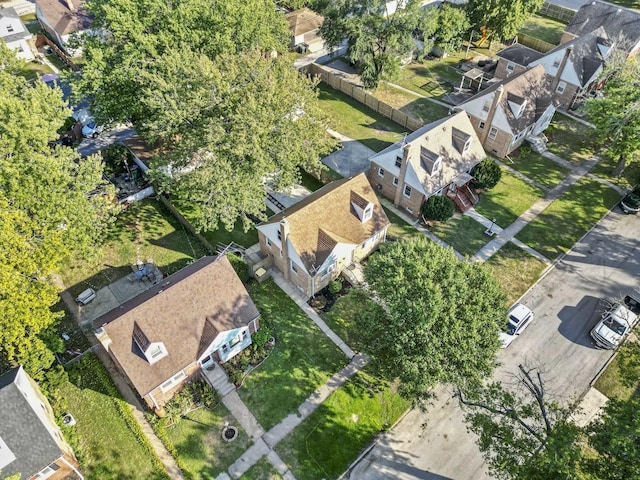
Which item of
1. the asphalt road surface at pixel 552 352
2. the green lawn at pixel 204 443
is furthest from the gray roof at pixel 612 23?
the green lawn at pixel 204 443

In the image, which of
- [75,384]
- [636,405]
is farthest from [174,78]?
[636,405]

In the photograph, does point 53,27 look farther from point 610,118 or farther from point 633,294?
point 633,294

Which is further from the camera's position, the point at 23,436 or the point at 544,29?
the point at 544,29

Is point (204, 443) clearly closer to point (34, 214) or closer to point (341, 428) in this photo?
point (341, 428)

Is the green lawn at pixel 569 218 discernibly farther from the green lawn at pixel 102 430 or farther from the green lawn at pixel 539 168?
the green lawn at pixel 102 430

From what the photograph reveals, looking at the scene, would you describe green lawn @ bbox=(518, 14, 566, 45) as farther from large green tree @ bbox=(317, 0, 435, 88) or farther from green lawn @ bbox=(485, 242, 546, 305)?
green lawn @ bbox=(485, 242, 546, 305)

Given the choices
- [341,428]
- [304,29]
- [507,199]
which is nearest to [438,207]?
[507,199]
